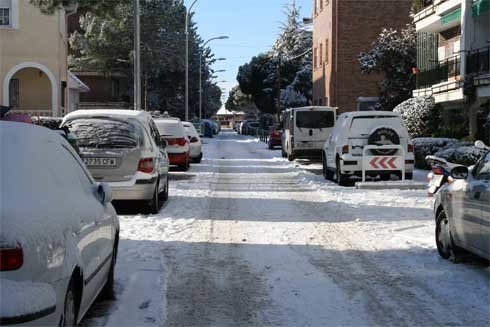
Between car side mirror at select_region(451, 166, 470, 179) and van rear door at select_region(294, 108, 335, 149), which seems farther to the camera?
van rear door at select_region(294, 108, 335, 149)

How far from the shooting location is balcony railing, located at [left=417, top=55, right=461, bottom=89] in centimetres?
2566

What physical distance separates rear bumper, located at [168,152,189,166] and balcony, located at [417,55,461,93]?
9.93 meters

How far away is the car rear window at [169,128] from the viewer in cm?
2162

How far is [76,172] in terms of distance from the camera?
5.66 metres

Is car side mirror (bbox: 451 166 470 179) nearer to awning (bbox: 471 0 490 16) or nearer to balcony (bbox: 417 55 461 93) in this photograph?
awning (bbox: 471 0 490 16)

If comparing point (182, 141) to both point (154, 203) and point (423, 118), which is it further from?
point (154, 203)

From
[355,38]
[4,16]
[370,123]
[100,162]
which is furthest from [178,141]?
[355,38]

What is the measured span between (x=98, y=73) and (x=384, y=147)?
139ft

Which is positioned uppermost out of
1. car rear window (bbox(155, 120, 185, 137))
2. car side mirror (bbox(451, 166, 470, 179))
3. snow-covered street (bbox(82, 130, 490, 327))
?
car rear window (bbox(155, 120, 185, 137))

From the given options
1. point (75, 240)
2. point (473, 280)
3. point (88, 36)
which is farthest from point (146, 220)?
point (88, 36)

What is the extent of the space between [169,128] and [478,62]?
1069cm

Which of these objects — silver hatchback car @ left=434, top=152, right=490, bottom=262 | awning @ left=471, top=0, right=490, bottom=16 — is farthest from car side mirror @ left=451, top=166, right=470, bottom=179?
awning @ left=471, top=0, right=490, bottom=16

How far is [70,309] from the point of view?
15.3ft

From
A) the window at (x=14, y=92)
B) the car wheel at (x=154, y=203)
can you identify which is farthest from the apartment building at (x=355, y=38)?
the car wheel at (x=154, y=203)
